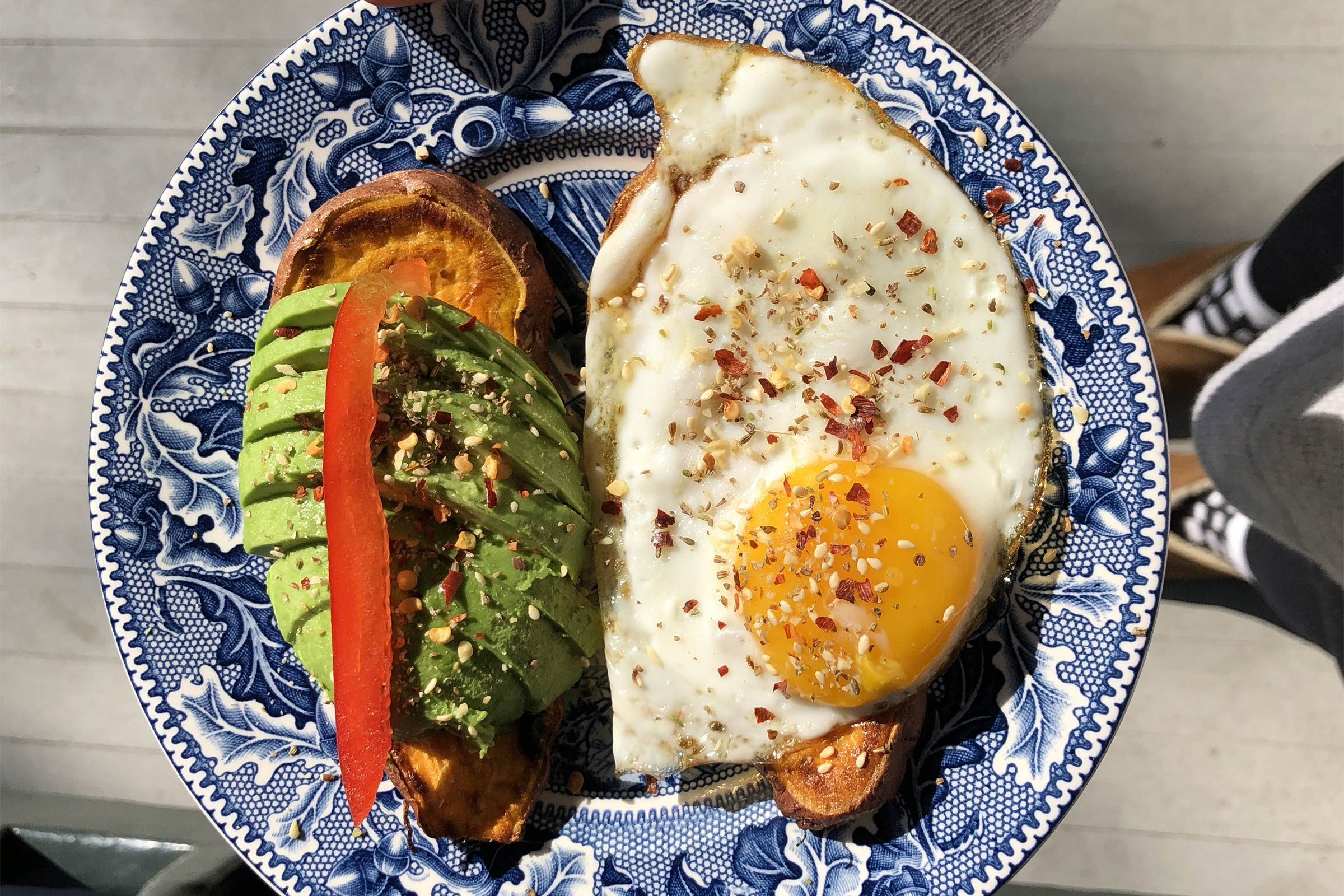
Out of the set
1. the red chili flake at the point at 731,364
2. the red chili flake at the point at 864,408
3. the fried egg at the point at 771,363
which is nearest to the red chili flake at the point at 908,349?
the fried egg at the point at 771,363

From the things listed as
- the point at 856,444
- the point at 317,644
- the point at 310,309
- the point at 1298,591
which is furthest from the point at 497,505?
the point at 1298,591

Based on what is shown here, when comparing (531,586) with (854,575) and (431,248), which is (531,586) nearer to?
(854,575)

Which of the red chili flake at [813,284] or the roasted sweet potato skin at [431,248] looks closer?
the red chili flake at [813,284]

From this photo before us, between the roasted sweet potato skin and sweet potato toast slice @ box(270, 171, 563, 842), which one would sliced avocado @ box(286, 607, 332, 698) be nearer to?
sweet potato toast slice @ box(270, 171, 563, 842)

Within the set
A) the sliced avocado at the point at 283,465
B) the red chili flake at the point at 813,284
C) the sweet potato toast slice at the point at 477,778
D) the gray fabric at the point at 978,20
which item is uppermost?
the gray fabric at the point at 978,20

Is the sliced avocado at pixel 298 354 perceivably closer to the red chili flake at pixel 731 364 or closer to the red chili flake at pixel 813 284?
the red chili flake at pixel 731 364

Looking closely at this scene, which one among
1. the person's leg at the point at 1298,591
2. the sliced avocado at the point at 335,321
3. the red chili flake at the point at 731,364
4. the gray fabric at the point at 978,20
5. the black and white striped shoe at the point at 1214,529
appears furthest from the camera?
the black and white striped shoe at the point at 1214,529

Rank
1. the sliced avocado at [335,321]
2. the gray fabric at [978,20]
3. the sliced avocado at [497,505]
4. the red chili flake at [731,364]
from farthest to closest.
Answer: the gray fabric at [978,20] → the red chili flake at [731,364] → the sliced avocado at [335,321] → the sliced avocado at [497,505]
